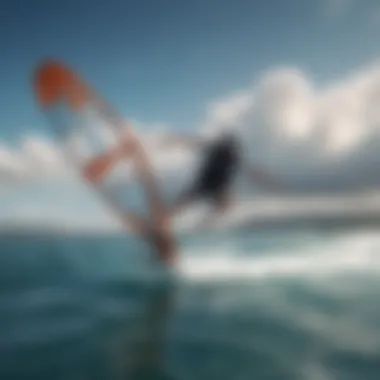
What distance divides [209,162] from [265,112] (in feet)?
1.10

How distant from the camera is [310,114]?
7.26 feet

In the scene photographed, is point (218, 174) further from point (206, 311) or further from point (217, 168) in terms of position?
point (206, 311)

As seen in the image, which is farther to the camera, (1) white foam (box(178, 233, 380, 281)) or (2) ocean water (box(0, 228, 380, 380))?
(1) white foam (box(178, 233, 380, 281))

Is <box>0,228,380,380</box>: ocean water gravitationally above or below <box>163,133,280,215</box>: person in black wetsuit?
below

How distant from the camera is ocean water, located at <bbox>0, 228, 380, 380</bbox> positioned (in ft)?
6.72

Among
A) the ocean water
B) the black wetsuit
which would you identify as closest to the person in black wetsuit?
the black wetsuit

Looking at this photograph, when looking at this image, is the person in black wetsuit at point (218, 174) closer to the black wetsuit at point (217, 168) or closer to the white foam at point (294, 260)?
the black wetsuit at point (217, 168)

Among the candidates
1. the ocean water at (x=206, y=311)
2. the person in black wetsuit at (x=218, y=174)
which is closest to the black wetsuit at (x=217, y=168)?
the person in black wetsuit at (x=218, y=174)

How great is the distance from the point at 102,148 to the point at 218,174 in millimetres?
539

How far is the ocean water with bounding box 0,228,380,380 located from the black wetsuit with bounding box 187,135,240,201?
0.67 ft

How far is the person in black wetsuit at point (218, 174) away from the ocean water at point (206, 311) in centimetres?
17

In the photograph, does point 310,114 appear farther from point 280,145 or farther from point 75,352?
point 75,352

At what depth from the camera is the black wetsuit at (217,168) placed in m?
2.20

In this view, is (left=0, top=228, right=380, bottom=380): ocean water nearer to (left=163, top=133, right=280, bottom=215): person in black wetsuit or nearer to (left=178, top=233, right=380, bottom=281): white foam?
(left=178, top=233, right=380, bottom=281): white foam
